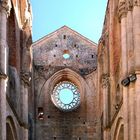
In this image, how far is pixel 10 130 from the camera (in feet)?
100

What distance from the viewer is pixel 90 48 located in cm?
4244

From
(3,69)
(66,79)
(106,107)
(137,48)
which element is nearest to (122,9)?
(137,48)

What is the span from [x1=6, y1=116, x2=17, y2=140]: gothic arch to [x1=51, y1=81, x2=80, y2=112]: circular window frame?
372 inches

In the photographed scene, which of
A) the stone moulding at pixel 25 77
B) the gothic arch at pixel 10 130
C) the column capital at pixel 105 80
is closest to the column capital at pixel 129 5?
the gothic arch at pixel 10 130

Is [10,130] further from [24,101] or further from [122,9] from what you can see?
[122,9]

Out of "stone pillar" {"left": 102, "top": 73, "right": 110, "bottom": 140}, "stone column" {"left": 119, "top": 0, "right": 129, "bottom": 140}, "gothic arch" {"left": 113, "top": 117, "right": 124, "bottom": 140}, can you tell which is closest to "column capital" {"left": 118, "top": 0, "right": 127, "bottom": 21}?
"stone column" {"left": 119, "top": 0, "right": 129, "bottom": 140}

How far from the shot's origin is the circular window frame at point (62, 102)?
40.8m

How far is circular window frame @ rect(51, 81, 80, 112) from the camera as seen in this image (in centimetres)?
4081

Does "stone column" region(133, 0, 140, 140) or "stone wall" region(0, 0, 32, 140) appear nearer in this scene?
"stone column" region(133, 0, 140, 140)

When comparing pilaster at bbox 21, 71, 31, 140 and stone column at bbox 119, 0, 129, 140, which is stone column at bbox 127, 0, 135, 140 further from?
pilaster at bbox 21, 71, 31, 140

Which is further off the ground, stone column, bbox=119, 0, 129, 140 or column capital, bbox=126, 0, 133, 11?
column capital, bbox=126, 0, 133, 11

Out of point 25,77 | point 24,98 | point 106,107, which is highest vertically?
point 25,77

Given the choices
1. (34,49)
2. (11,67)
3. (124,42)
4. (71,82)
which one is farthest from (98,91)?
(124,42)

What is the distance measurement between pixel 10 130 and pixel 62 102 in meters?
10.7
